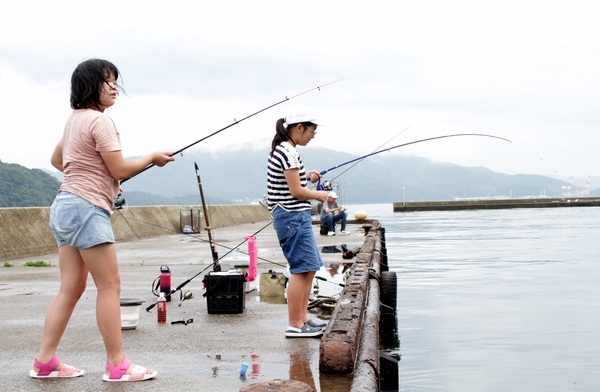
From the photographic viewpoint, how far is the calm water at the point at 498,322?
7135mm

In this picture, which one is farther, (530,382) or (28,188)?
(28,188)

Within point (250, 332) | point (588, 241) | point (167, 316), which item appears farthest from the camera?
point (588, 241)

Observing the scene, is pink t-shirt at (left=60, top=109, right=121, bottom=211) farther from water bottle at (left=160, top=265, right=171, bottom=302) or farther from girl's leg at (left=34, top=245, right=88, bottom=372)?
water bottle at (left=160, top=265, right=171, bottom=302)

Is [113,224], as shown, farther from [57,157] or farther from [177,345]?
[57,157]

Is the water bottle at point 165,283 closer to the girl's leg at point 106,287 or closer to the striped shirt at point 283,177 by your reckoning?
the striped shirt at point 283,177

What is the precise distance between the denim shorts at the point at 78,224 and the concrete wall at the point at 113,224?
29.1 ft

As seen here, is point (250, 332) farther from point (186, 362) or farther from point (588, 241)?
point (588, 241)

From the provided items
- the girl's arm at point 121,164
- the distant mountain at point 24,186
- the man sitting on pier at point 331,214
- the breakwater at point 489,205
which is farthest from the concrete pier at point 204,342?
the breakwater at point 489,205

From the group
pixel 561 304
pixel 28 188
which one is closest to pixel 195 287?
pixel 561 304

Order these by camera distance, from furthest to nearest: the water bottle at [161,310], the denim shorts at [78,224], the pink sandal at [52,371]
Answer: the water bottle at [161,310], the pink sandal at [52,371], the denim shorts at [78,224]

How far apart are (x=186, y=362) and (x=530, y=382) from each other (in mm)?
3409

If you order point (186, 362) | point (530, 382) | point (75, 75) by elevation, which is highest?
point (75, 75)

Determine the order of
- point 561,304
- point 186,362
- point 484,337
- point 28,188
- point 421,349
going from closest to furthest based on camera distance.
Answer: point 186,362 → point 421,349 → point 484,337 → point 561,304 → point 28,188

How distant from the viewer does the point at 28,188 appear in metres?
39.8
